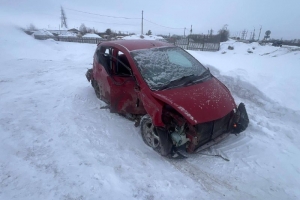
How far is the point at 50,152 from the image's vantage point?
3076 mm

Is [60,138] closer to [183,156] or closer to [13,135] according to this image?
[13,135]

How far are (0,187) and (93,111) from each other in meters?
2.45

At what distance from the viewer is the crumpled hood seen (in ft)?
9.16

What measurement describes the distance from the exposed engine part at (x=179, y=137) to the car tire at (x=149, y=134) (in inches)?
13.6

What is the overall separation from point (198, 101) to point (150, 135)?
108 cm

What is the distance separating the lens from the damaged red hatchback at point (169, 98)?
294cm

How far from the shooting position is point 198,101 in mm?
2986

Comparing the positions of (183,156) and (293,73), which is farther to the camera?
(293,73)

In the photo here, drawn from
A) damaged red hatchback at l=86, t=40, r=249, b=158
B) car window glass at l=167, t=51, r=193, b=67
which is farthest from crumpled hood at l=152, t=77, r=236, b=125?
car window glass at l=167, t=51, r=193, b=67

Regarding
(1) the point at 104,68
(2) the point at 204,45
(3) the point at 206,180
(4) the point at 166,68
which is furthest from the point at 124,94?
(2) the point at 204,45

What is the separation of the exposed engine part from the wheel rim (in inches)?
14.4

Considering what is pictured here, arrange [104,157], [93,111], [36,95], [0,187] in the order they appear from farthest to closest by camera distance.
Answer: [36,95]
[93,111]
[104,157]
[0,187]

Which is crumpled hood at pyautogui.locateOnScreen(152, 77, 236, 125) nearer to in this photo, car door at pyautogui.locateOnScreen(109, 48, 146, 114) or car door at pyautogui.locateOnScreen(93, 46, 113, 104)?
car door at pyautogui.locateOnScreen(109, 48, 146, 114)

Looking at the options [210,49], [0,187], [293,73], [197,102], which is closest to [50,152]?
[0,187]
